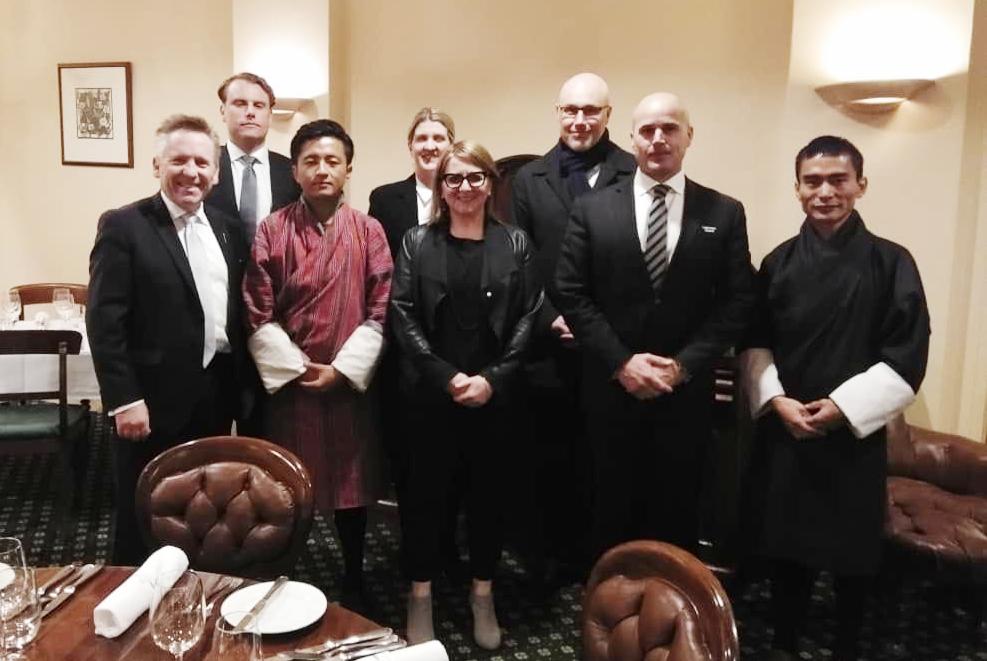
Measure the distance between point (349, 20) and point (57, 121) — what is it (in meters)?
2.10

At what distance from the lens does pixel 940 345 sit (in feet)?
10.1

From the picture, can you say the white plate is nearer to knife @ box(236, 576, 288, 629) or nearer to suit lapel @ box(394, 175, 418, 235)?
knife @ box(236, 576, 288, 629)

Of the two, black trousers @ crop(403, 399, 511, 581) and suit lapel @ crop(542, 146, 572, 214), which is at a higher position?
suit lapel @ crop(542, 146, 572, 214)

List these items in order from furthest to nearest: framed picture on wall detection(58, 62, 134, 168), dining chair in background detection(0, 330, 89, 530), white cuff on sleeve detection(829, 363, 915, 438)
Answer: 1. framed picture on wall detection(58, 62, 134, 168)
2. dining chair in background detection(0, 330, 89, 530)
3. white cuff on sleeve detection(829, 363, 915, 438)

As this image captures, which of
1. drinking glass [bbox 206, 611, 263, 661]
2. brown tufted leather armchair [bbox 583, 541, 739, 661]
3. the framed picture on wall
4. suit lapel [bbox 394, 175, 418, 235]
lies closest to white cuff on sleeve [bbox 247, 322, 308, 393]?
suit lapel [bbox 394, 175, 418, 235]

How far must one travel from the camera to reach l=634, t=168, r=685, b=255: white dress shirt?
2348mm

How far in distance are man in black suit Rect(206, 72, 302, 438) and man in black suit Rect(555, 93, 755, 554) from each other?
1116mm

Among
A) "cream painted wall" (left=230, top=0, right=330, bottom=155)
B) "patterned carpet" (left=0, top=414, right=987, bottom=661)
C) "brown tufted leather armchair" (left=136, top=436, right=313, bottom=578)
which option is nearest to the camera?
"brown tufted leather armchair" (left=136, top=436, right=313, bottom=578)

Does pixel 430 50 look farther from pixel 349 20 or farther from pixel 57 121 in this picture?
pixel 57 121

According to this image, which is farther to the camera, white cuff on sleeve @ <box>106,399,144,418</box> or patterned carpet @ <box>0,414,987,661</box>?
patterned carpet @ <box>0,414,987,661</box>

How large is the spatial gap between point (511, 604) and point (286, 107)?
274 centimetres

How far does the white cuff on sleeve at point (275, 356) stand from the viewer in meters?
2.45

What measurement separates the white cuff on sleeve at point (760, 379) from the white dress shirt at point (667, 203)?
16.2 inches

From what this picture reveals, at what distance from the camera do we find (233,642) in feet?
4.27
